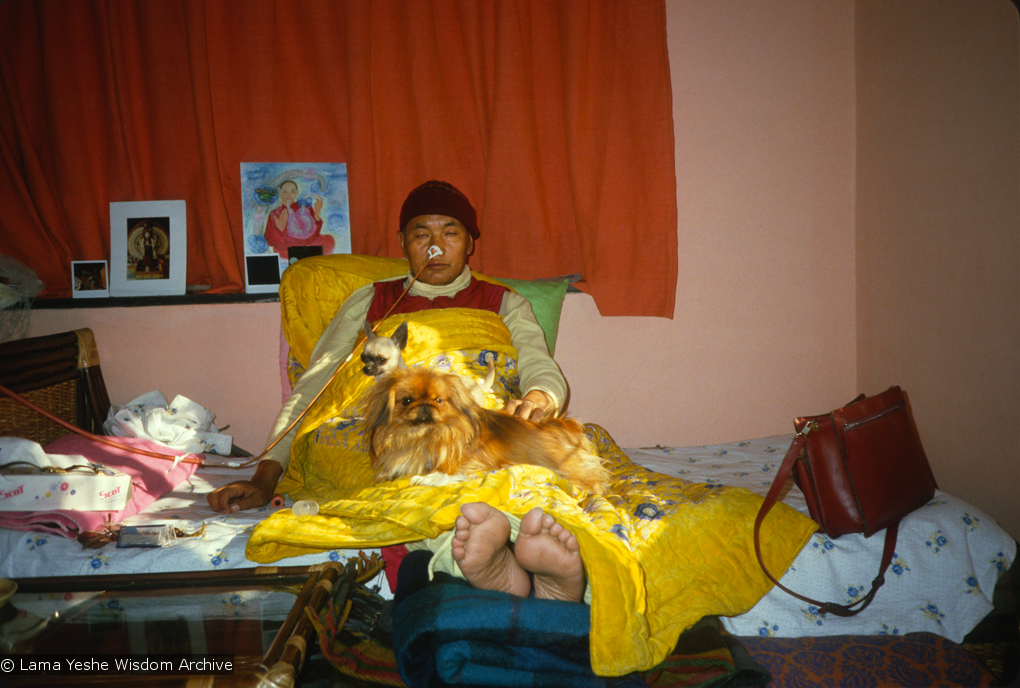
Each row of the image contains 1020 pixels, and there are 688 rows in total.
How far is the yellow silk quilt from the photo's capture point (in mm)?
1229

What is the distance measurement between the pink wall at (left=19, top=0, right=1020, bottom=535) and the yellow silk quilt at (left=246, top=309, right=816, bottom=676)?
1.36m

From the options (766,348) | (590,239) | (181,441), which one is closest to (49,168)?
(181,441)

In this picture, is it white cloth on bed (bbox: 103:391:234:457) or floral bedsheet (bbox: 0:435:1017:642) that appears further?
white cloth on bed (bbox: 103:391:234:457)

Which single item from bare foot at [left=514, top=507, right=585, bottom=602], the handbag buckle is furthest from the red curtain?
bare foot at [left=514, top=507, right=585, bottom=602]

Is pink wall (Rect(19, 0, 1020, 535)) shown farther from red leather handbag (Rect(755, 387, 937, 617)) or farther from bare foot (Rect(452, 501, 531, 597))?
bare foot (Rect(452, 501, 531, 597))

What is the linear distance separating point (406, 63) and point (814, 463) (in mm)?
2451

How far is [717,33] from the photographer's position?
2.94 m

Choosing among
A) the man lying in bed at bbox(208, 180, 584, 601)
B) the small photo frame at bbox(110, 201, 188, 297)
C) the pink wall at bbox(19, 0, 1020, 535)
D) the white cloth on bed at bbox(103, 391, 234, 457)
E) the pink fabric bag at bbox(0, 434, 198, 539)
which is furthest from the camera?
the pink wall at bbox(19, 0, 1020, 535)

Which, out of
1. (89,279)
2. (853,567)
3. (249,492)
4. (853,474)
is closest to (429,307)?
(249,492)

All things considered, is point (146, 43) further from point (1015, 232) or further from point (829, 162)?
point (1015, 232)

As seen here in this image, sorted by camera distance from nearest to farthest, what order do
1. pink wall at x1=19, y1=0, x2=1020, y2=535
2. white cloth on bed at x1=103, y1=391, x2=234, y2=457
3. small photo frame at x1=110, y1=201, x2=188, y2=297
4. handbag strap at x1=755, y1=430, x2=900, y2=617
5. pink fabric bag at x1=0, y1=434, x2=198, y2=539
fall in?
handbag strap at x1=755, y1=430, x2=900, y2=617 < pink fabric bag at x1=0, y1=434, x2=198, y2=539 < white cloth on bed at x1=103, y1=391, x2=234, y2=457 < small photo frame at x1=110, y1=201, x2=188, y2=297 < pink wall at x1=19, y1=0, x2=1020, y2=535

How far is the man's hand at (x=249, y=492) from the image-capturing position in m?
1.76

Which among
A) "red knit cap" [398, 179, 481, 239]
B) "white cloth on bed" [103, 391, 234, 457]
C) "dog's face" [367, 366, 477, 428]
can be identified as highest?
"red knit cap" [398, 179, 481, 239]

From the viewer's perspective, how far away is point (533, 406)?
1869 mm
